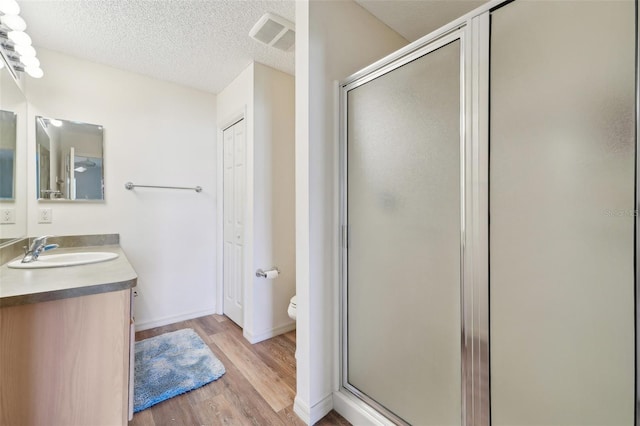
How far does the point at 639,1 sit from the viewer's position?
28.0 inches

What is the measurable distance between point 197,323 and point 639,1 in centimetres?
324

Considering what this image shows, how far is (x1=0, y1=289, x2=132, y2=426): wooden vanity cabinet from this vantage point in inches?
37.2

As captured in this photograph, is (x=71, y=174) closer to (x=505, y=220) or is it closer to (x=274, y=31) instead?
(x=274, y=31)

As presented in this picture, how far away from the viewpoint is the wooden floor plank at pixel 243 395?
144 cm

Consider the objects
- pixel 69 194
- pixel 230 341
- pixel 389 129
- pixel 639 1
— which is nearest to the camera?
pixel 639 1

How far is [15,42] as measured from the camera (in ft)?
5.17

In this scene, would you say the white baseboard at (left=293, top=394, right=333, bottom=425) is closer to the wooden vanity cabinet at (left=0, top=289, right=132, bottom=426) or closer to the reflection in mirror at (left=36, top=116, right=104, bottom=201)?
the wooden vanity cabinet at (left=0, top=289, right=132, bottom=426)

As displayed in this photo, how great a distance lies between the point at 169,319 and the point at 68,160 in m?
1.61

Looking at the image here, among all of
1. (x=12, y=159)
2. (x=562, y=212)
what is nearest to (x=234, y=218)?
(x=12, y=159)

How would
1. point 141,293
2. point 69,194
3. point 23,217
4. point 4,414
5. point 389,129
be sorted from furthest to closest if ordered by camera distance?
point 141,293
point 69,194
point 23,217
point 389,129
point 4,414

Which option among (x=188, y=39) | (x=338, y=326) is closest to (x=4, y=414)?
(x=338, y=326)

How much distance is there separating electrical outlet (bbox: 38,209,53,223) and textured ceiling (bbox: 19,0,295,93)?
1243mm

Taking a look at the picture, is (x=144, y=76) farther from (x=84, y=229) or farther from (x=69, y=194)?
(x=84, y=229)

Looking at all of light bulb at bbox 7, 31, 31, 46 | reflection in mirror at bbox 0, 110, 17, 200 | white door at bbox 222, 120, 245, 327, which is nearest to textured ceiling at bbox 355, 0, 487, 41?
white door at bbox 222, 120, 245, 327
